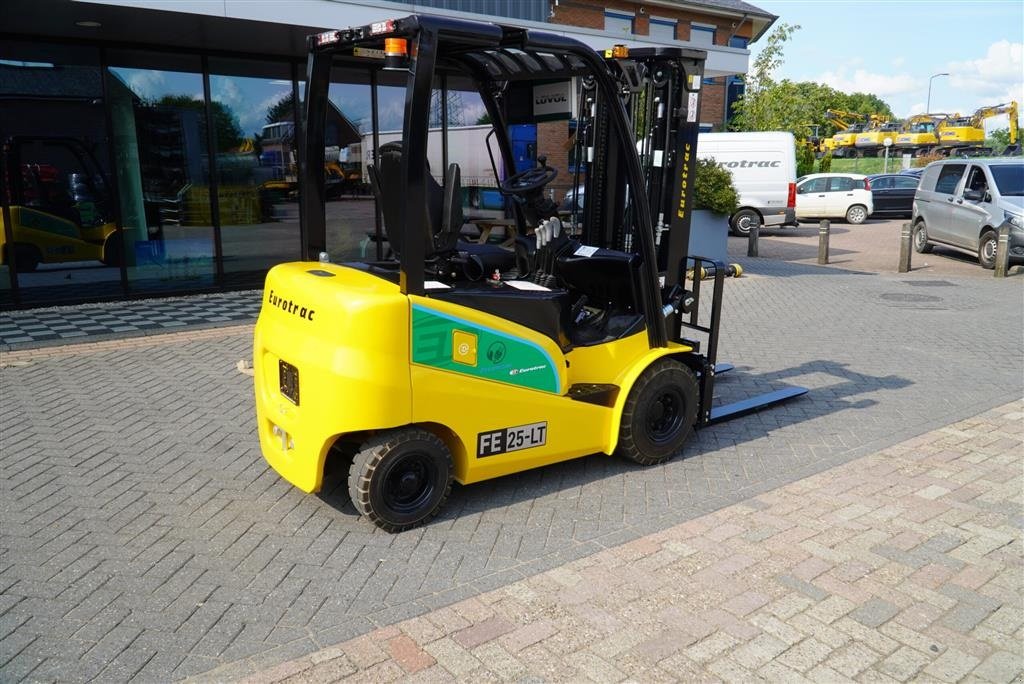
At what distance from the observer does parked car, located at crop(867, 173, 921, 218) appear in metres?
27.1

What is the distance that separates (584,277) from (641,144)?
1157 millimetres

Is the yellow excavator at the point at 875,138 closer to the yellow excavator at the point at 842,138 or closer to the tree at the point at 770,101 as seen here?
the yellow excavator at the point at 842,138

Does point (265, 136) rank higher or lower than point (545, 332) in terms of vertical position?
higher

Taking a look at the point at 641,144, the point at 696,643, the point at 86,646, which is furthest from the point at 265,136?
the point at 696,643

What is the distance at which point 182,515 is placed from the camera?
4.65m

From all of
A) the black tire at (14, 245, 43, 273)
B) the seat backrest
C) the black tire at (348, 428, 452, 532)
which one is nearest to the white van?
the black tire at (14, 245, 43, 273)

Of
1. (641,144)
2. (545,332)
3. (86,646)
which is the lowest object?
(86,646)

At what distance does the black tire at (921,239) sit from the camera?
58.2ft

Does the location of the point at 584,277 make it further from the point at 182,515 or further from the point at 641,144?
the point at 182,515

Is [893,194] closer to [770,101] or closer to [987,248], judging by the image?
[770,101]

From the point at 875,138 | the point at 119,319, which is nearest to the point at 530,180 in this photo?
the point at 119,319

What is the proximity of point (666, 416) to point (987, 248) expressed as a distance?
13.0 meters

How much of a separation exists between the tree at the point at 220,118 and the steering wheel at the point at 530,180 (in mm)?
7769

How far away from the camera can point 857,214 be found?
82.8ft
